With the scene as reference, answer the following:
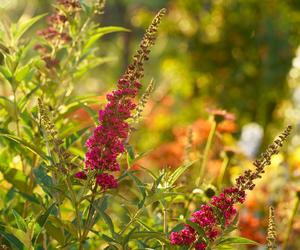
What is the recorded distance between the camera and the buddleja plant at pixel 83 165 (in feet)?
4.24

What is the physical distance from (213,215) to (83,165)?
0.40 m

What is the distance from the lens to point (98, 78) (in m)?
13.5

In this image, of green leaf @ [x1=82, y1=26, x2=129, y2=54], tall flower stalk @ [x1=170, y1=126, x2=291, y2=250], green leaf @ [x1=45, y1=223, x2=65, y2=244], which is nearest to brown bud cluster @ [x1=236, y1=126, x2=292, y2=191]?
tall flower stalk @ [x1=170, y1=126, x2=291, y2=250]

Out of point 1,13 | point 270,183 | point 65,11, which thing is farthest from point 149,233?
point 270,183

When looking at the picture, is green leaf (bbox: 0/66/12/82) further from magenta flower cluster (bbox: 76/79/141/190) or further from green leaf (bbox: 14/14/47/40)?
magenta flower cluster (bbox: 76/79/141/190)

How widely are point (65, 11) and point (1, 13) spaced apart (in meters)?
0.21

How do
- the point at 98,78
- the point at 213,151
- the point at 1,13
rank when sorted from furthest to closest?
the point at 98,78, the point at 213,151, the point at 1,13

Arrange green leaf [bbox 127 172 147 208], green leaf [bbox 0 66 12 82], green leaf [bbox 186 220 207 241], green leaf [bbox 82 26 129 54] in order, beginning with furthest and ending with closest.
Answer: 1. green leaf [bbox 82 26 129 54]
2. green leaf [bbox 0 66 12 82]
3. green leaf [bbox 127 172 147 208]
4. green leaf [bbox 186 220 207 241]

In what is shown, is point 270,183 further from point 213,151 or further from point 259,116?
point 259,116

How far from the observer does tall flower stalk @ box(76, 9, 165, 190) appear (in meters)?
1.29

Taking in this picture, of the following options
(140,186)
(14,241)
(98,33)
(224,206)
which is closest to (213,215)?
(224,206)

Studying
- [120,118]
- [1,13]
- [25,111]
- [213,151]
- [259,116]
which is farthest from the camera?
[259,116]

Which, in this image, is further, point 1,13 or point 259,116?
point 259,116

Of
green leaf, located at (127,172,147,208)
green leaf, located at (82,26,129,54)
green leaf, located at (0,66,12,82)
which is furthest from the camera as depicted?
green leaf, located at (82,26,129,54)
